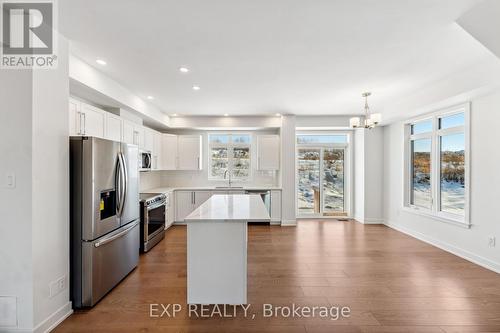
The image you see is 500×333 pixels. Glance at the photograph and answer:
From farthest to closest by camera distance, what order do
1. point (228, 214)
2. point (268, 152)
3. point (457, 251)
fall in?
point (268, 152), point (457, 251), point (228, 214)

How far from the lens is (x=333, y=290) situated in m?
2.86

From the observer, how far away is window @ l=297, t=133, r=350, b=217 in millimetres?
6785

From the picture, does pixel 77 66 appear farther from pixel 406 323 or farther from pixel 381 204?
pixel 381 204

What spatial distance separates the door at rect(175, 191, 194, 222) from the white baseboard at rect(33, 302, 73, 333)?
11.9 ft

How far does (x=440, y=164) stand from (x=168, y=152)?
577cm

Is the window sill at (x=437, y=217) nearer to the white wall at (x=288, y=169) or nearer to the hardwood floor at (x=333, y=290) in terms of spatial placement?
the hardwood floor at (x=333, y=290)

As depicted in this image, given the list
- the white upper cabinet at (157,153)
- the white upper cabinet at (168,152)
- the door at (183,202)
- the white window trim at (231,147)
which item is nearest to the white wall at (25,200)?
the white upper cabinet at (157,153)

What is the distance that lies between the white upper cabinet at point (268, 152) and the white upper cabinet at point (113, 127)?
3.27 m

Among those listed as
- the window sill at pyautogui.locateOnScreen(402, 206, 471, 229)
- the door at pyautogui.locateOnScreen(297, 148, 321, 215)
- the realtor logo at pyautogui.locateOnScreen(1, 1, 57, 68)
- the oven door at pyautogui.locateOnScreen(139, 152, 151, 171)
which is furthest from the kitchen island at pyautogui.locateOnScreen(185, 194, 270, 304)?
the door at pyautogui.locateOnScreen(297, 148, 321, 215)

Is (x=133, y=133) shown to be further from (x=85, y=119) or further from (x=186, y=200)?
(x=186, y=200)

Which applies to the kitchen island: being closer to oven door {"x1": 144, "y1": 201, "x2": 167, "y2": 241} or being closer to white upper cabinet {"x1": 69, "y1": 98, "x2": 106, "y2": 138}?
white upper cabinet {"x1": 69, "y1": 98, "x2": 106, "y2": 138}

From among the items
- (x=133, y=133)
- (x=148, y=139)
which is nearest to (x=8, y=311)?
(x=133, y=133)

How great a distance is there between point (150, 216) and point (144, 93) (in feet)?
7.01

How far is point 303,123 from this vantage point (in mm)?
6195
